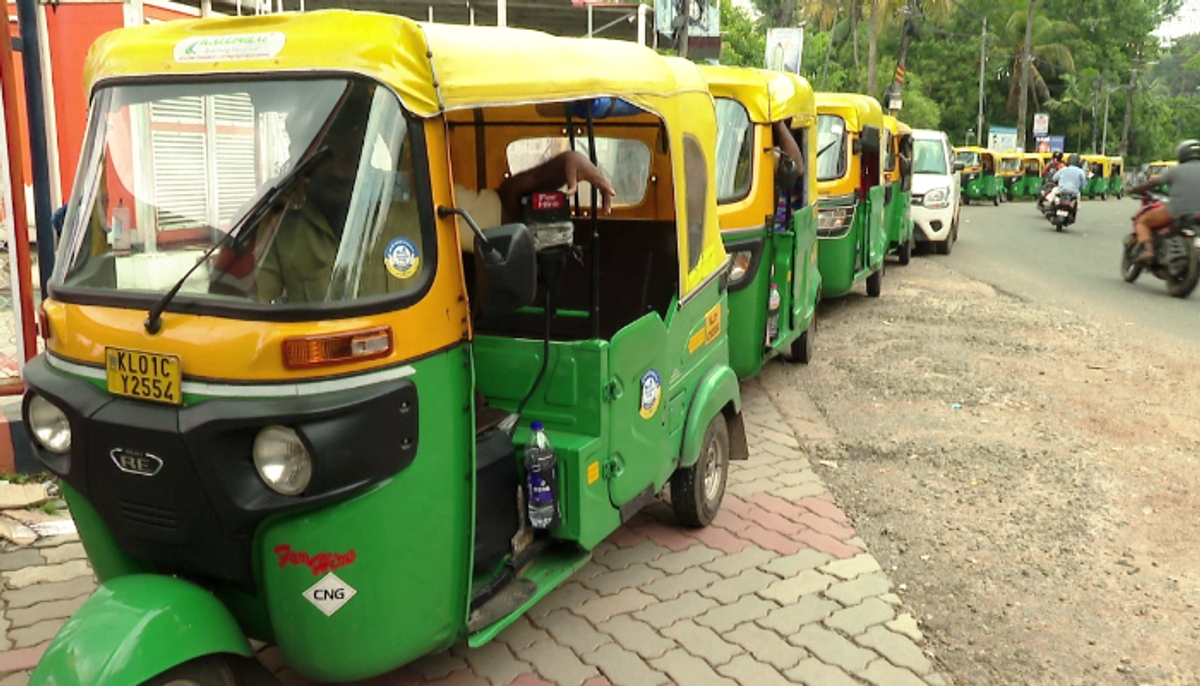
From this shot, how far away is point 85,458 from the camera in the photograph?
2.87 metres

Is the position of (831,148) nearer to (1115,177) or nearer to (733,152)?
(733,152)

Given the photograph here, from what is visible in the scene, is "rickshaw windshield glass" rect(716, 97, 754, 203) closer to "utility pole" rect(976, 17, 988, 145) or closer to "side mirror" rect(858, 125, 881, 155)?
"side mirror" rect(858, 125, 881, 155)

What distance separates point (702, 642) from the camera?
12.6 ft

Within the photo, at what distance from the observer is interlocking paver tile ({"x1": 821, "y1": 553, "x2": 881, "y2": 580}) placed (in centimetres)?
442

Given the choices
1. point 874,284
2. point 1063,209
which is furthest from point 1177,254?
point 1063,209

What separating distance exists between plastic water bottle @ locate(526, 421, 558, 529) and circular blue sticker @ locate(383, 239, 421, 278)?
0.90 metres

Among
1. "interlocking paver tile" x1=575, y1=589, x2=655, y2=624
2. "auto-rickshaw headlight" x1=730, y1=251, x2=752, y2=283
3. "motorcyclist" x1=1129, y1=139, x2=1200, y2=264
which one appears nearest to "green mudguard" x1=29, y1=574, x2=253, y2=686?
"interlocking paver tile" x1=575, y1=589, x2=655, y2=624

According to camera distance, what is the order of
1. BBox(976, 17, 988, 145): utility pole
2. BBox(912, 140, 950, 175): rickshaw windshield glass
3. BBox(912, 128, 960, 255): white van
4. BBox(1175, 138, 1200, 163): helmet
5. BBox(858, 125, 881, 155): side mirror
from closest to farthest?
BBox(858, 125, 881, 155): side mirror, BBox(1175, 138, 1200, 163): helmet, BBox(912, 128, 960, 255): white van, BBox(912, 140, 950, 175): rickshaw windshield glass, BBox(976, 17, 988, 145): utility pole

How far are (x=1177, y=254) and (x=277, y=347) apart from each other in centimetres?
1226

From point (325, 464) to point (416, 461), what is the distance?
1.01 feet

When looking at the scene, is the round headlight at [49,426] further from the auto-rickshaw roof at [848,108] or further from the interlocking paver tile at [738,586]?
the auto-rickshaw roof at [848,108]

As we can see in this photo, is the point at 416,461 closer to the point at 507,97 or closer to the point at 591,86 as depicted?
the point at 507,97

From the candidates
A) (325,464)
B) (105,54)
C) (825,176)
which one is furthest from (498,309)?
(825,176)

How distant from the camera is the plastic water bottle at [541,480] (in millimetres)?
3506
